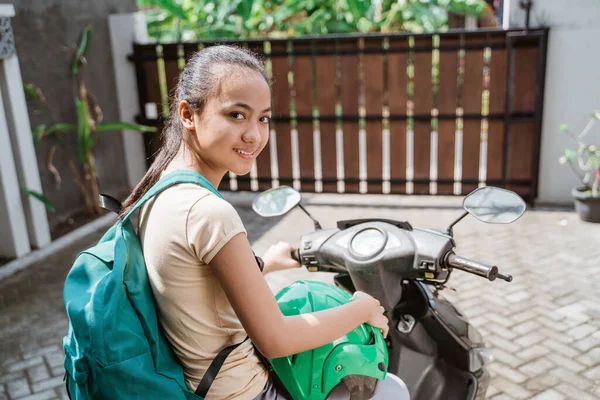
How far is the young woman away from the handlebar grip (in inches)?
12.8

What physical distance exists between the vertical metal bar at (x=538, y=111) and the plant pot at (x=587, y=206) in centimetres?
57

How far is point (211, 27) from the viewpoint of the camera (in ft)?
41.6

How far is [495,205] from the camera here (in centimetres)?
193

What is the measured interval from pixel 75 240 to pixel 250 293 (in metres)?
5.25

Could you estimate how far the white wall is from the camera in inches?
232

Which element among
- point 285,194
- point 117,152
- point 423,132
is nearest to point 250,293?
point 285,194

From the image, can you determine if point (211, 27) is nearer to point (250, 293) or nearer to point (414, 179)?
point (414, 179)

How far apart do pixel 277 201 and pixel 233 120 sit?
752 mm

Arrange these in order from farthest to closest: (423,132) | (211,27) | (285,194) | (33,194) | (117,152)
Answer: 1. (211,27)
2. (117,152)
3. (423,132)
4. (33,194)
5. (285,194)

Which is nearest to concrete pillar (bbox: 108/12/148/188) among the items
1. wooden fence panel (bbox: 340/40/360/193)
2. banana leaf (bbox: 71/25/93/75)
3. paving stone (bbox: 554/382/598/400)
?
banana leaf (bbox: 71/25/93/75)

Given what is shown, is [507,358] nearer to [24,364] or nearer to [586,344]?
[586,344]

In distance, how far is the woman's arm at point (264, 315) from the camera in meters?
1.34

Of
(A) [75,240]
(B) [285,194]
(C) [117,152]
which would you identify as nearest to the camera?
(B) [285,194]

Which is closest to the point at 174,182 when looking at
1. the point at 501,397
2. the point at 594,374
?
the point at 501,397
